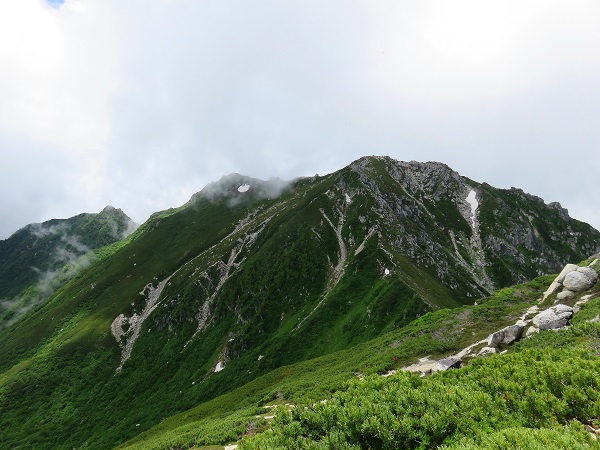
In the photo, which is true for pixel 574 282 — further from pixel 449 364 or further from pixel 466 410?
pixel 466 410

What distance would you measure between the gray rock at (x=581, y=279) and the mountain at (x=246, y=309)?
46.3 metres

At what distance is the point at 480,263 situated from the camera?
573 feet

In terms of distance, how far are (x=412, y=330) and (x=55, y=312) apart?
702ft

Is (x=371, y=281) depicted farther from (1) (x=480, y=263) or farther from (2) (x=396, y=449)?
(2) (x=396, y=449)

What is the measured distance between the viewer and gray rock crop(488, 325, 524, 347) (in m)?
38.9

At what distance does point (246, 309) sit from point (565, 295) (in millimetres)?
113053

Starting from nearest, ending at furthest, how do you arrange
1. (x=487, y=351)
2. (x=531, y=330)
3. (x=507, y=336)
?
(x=487, y=351)
(x=507, y=336)
(x=531, y=330)

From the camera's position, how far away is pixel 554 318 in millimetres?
38906

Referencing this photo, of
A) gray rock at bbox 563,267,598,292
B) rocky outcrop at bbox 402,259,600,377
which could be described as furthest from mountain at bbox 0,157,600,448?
rocky outcrop at bbox 402,259,600,377

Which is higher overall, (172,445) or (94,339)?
(94,339)

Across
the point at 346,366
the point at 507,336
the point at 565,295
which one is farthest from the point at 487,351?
the point at 346,366

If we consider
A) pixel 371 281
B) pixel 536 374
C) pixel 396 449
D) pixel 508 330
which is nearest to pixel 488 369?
pixel 536 374

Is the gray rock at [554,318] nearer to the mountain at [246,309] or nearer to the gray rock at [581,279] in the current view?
the gray rock at [581,279]

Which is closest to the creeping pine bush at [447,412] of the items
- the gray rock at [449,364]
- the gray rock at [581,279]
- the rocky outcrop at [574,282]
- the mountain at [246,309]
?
the gray rock at [449,364]
